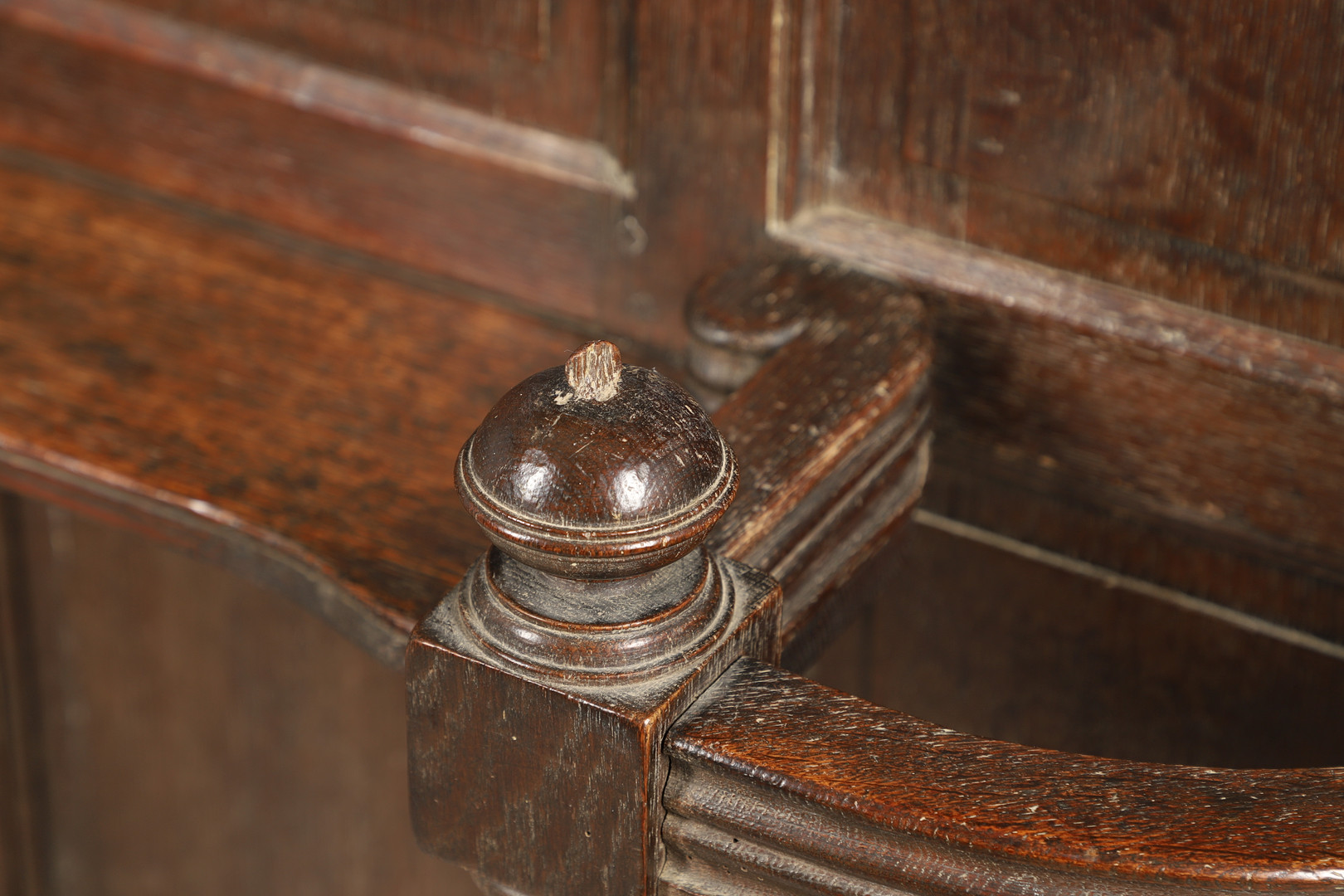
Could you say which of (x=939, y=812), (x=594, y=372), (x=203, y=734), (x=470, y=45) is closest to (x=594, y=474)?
(x=594, y=372)

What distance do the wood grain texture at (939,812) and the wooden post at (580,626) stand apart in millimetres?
21

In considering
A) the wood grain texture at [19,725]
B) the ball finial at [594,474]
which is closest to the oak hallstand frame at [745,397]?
the ball finial at [594,474]

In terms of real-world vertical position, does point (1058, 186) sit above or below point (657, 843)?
above

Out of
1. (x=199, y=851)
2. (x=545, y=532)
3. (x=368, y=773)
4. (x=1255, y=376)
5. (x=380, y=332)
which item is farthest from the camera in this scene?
(x=199, y=851)

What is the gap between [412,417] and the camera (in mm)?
Answer: 978

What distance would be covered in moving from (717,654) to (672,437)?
0.33 feet

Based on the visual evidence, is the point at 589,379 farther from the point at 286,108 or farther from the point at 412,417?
the point at 286,108

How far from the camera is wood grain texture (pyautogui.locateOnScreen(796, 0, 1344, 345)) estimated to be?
792mm

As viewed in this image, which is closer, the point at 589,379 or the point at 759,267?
the point at 589,379

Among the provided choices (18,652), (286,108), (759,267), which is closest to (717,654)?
(759,267)

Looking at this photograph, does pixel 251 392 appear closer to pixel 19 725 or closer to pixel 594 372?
pixel 594 372

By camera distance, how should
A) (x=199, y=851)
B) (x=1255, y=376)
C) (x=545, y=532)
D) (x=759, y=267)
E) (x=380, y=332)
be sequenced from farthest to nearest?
1. (x=199, y=851)
2. (x=380, y=332)
3. (x=759, y=267)
4. (x=1255, y=376)
5. (x=545, y=532)

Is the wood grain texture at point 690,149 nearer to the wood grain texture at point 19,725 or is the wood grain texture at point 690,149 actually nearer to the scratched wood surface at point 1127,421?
the scratched wood surface at point 1127,421

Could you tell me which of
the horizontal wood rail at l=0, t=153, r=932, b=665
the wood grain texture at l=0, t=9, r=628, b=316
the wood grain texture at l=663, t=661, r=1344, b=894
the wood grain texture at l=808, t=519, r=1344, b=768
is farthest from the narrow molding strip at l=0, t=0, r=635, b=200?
the wood grain texture at l=663, t=661, r=1344, b=894
